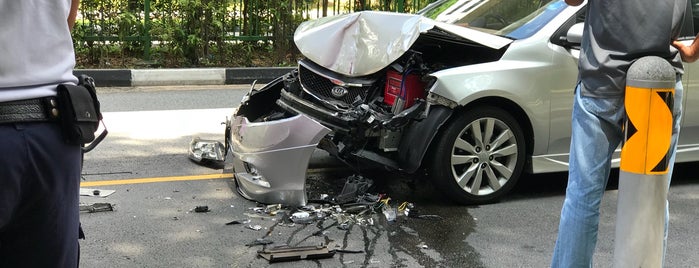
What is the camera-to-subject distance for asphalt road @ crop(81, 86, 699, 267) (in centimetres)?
439

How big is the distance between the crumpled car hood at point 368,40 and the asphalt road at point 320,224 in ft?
3.08

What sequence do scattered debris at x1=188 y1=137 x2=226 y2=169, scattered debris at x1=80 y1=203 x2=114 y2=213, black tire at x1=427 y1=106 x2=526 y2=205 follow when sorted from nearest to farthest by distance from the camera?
scattered debris at x1=80 y1=203 x2=114 y2=213, black tire at x1=427 y1=106 x2=526 y2=205, scattered debris at x1=188 y1=137 x2=226 y2=169

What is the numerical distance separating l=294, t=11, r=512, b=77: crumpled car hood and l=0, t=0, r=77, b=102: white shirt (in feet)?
10.9

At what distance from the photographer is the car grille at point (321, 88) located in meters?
5.34

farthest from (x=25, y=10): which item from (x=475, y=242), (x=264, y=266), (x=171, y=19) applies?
(x=171, y=19)

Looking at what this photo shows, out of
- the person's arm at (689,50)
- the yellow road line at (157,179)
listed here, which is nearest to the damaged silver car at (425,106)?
the yellow road line at (157,179)

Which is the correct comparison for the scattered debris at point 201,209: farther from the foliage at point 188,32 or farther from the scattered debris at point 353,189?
the foliage at point 188,32

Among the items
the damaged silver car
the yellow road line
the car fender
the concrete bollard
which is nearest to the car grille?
the damaged silver car

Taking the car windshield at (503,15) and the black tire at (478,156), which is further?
the car windshield at (503,15)

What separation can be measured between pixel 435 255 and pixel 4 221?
2.90m

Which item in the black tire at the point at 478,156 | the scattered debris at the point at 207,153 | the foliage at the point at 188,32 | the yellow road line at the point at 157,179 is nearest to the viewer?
the black tire at the point at 478,156

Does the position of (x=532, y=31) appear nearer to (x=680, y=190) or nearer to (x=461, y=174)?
(x=461, y=174)

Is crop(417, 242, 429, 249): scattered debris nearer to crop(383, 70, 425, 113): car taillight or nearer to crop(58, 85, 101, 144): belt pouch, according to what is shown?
crop(383, 70, 425, 113): car taillight

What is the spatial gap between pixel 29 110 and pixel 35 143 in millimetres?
82
